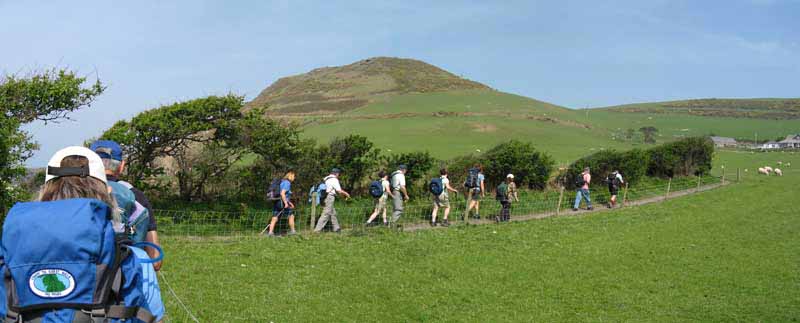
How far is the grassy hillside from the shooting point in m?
107

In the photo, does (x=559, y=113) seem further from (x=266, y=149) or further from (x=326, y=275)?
(x=326, y=275)

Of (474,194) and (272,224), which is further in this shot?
(474,194)

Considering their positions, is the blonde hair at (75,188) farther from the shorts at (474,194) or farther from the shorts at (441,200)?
the shorts at (474,194)

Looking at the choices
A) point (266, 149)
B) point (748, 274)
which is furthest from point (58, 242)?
point (266, 149)

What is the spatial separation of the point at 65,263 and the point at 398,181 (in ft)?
43.1

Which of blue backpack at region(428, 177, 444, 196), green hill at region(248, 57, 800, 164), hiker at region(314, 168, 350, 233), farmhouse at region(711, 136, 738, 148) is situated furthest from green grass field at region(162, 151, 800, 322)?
farmhouse at region(711, 136, 738, 148)

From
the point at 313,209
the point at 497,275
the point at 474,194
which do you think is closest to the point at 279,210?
the point at 313,209

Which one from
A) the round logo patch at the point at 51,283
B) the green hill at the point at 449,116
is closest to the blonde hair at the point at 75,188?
the round logo patch at the point at 51,283

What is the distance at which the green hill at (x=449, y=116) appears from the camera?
168 ft

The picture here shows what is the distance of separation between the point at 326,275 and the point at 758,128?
314ft

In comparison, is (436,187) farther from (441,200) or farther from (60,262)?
(60,262)

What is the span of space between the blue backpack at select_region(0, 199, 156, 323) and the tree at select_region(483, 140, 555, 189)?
64.7 feet

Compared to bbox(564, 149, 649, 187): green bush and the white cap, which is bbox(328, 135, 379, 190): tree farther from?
the white cap

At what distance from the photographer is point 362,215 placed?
53.4 feet
